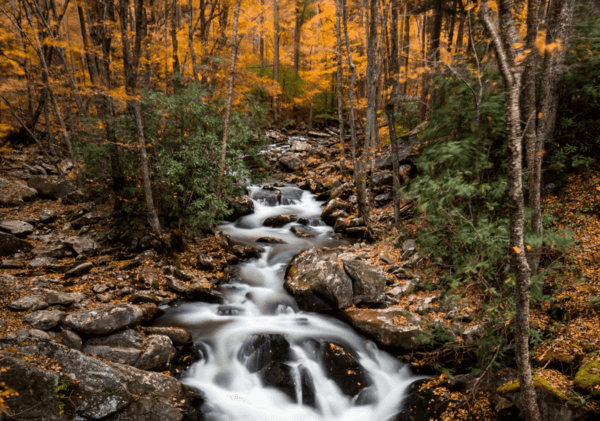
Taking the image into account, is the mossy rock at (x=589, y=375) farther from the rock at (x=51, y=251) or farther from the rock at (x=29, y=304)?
the rock at (x=51, y=251)

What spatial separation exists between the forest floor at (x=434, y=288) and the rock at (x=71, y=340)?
5.7 inches

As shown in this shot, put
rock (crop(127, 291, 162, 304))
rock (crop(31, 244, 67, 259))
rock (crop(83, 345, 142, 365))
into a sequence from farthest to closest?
1. rock (crop(31, 244, 67, 259))
2. rock (crop(127, 291, 162, 304))
3. rock (crop(83, 345, 142, 365))

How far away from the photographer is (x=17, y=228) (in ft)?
30.3

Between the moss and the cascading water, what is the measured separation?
1.78 metres

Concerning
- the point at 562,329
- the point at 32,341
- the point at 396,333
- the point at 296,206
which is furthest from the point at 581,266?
the point at 296,206

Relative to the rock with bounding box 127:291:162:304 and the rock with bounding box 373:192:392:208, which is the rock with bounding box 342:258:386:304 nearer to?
the rock with bounding box 127:291:162:304

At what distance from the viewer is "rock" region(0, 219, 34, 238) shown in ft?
29.9

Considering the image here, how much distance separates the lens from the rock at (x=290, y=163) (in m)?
19.2

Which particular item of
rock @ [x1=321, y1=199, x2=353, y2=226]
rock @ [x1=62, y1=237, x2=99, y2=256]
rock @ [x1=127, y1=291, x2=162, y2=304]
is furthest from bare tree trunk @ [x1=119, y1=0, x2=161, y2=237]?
rock @ [x1=321, y1=199, x2=353, y2=226]

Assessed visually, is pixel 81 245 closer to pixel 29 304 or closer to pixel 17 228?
pixel 17 228

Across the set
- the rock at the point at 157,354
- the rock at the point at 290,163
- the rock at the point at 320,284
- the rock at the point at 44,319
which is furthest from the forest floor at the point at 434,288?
the rock at the point at 290,163

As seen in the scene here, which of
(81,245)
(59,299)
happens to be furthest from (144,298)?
(81,245)

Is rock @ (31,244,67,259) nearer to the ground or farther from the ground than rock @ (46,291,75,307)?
farther from the ground

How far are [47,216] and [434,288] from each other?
11.6 metres
